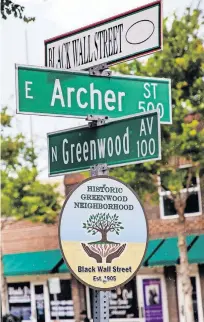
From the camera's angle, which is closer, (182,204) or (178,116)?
(178,116)

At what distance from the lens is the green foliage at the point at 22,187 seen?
6.23 metres

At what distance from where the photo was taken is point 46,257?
23.8 ft

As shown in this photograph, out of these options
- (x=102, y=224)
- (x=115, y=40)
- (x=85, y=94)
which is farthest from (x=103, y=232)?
(x=115, y=40)

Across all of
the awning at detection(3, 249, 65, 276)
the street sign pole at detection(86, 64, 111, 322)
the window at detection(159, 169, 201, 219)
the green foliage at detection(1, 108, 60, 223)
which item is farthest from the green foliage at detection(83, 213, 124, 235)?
the awning at detection(3, 249, 65, 276)

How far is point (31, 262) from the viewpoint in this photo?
7.41m

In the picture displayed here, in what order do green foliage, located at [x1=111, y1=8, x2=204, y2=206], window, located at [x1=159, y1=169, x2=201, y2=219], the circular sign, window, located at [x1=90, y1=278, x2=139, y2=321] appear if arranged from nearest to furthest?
the circular sign < green foliage, located at [x1=111, y1=8, x2=204, y2=206] < window, located at [x1=159, y1=169, x2=201, y2=219] < window, located at [x1=90, y1=278, x2=139, y2=321]

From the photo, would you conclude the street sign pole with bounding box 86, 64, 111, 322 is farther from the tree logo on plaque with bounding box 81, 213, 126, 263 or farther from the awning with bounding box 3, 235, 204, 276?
the awning with bounding box 3, 235, 204, 276

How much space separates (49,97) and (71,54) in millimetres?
176

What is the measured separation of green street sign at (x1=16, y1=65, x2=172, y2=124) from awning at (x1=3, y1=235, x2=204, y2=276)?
4815mm

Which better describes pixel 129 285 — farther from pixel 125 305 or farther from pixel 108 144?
pixel 108 144

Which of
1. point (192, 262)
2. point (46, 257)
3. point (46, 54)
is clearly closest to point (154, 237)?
point (192, 262)

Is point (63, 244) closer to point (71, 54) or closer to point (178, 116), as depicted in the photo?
point (71, 54)

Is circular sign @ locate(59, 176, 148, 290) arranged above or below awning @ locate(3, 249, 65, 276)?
below

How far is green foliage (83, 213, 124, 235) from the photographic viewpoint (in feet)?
6.12
